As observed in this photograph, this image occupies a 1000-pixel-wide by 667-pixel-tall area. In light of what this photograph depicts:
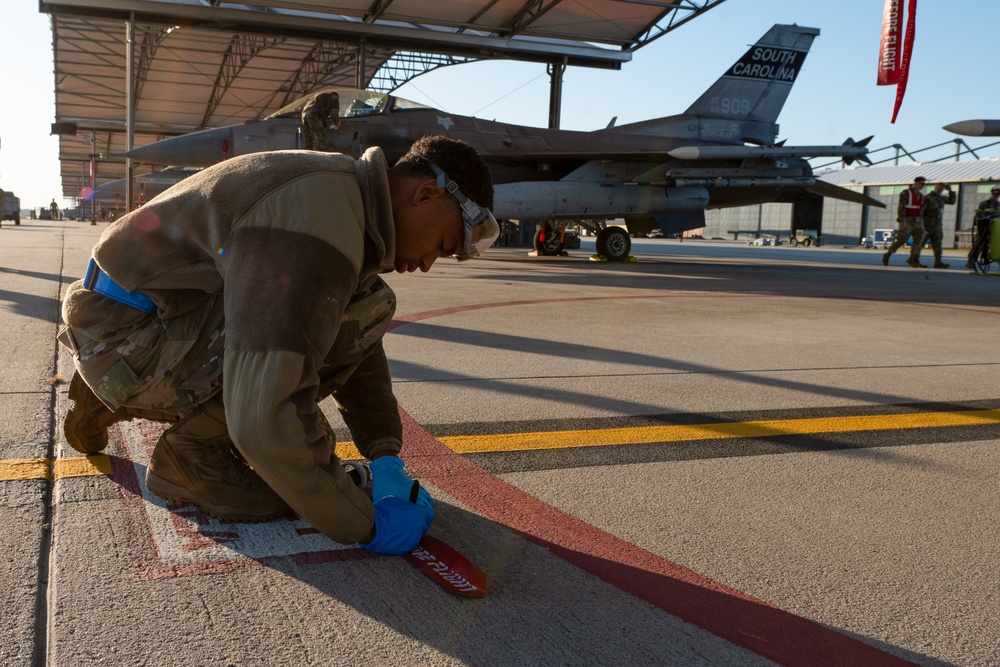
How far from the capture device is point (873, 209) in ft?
159

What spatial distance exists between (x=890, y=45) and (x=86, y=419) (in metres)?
17.6

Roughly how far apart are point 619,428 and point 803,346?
2.87m

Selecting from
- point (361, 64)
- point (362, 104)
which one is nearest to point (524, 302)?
point (362, 104)

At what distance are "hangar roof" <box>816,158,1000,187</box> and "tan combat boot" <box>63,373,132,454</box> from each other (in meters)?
48.3

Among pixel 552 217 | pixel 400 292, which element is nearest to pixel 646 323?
pixel 400 292

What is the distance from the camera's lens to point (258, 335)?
1.62 metres

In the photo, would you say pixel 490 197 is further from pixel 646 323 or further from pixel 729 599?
pixel 646 323

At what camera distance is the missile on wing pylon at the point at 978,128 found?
22.6 feet

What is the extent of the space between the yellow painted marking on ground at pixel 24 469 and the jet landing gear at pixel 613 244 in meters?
14.2

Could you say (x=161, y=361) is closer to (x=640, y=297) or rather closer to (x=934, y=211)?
(x=640, y=297)

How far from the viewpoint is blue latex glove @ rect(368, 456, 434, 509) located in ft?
7.03

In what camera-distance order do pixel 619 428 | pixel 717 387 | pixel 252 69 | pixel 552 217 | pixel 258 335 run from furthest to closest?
pixel 252 69, pixel 552 217, pixel 717 387, pixel 619 428, pixel 258 335

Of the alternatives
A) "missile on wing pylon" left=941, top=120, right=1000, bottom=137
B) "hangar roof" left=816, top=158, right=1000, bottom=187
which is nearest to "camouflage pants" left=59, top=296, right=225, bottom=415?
"missile on wing pylon" left=941, top=120, right=1000, bottom=137

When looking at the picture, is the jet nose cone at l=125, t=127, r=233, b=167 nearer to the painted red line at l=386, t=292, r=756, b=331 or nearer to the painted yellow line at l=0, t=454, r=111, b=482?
the painted red line at l=386, t=292, r=756, b=331
